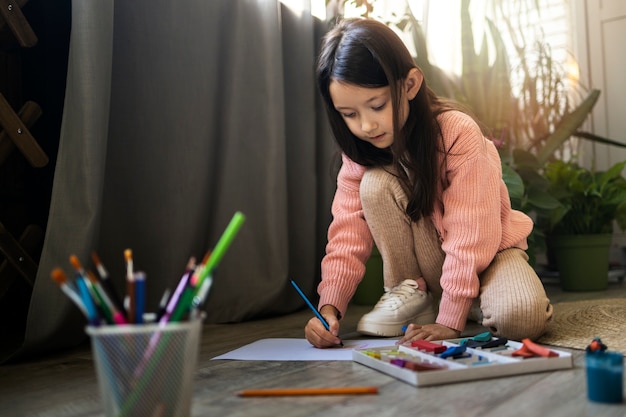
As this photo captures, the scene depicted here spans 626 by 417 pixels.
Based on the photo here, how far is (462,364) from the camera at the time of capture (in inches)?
34.5

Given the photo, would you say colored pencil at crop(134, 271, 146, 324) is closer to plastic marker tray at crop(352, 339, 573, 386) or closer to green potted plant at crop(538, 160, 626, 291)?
plastic marker tray at crop(352, 339, 573, 386)

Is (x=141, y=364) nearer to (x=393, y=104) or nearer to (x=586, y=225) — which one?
(x=393, y=104)

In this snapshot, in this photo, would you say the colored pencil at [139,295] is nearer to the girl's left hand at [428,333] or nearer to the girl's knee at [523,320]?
the girl's left hand at [428,333]

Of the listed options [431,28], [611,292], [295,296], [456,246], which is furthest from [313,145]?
[611,292]

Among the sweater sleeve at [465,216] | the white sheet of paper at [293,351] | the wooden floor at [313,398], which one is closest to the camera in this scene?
the wooden floor at [313,398]

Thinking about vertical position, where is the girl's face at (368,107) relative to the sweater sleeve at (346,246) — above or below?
above

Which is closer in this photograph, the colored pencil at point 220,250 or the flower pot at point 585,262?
the colored pencil at point 220,250

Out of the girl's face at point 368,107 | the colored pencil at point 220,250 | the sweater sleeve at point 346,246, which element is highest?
the girl's face at point 368,107

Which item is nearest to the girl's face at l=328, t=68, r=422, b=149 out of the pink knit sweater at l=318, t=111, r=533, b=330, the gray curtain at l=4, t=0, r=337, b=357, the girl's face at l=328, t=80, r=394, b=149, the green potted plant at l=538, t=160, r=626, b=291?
the girl's face at l=328, t=80, r=394, b=149

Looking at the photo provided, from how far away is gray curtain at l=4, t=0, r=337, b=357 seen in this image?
1.25 meters

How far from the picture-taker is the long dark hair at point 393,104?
1.16m

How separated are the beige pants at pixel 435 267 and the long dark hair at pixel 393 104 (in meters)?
0.03

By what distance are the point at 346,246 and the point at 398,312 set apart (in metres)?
0.15

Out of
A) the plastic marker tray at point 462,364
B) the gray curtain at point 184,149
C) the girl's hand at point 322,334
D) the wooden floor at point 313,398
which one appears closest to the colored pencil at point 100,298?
the wooden floor at point 313,398
